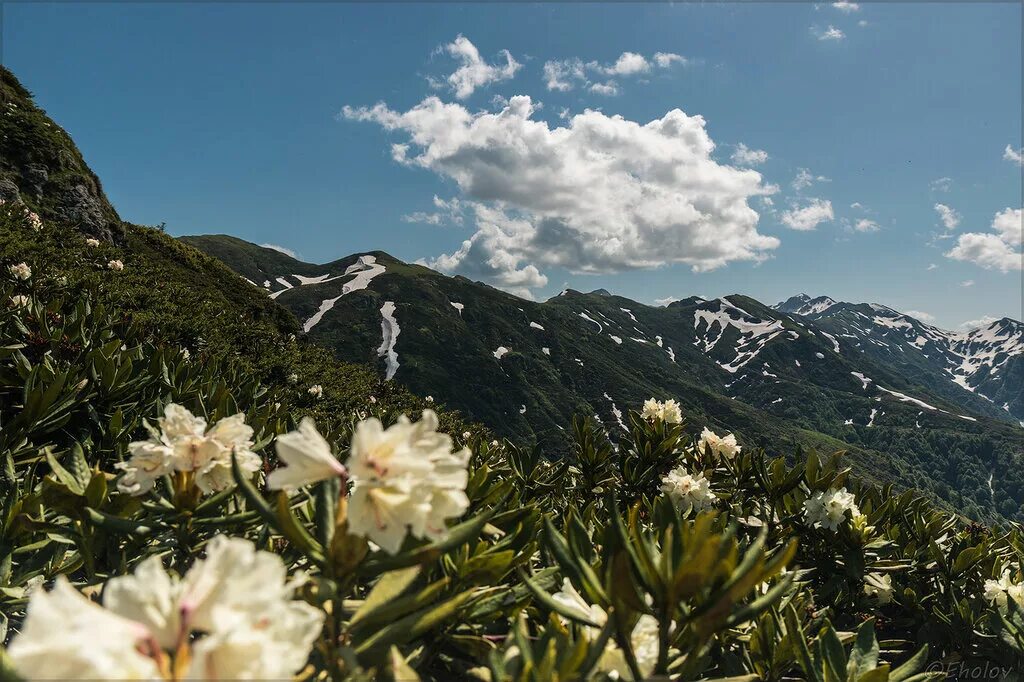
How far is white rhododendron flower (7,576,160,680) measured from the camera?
832 mm

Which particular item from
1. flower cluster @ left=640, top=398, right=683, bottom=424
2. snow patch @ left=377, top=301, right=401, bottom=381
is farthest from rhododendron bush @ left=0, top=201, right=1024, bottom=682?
snow patch @ left=377, top=301, right=401, bottom=381

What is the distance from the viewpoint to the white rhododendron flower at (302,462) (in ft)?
4.57

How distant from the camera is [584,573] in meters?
1.59

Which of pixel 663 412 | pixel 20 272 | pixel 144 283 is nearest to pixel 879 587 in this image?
pixel 663 412

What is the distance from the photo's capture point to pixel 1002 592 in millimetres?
3053

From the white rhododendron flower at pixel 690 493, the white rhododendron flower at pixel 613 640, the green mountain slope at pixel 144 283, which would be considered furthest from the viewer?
the green mountain slope at pixel 144 283

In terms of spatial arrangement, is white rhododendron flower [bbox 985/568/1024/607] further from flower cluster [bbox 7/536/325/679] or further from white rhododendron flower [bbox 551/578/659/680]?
flower cluster [bbox 7/536/325/679]

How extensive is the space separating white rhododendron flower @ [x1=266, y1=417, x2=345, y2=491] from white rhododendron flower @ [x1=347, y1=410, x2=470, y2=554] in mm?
115

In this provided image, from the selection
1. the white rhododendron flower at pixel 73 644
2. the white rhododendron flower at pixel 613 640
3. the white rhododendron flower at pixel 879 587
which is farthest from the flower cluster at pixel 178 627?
the white rhododendron flower at pixel 879 587

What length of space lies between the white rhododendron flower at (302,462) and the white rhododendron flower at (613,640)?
2.72 ft

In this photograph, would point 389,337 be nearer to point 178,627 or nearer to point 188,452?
point 188,452

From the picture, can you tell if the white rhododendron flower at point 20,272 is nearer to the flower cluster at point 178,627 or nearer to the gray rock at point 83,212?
the flower cluster at point 178,627

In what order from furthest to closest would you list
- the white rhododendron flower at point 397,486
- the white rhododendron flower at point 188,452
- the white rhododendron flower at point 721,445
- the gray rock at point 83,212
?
the gray rock at point 83,212 → the white rhododendron flower at point 721,445 → the white rhododendron flower at point 188,452 → the white rhododendron flower at point 397,486

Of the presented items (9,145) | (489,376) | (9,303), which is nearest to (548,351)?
(489,376)
